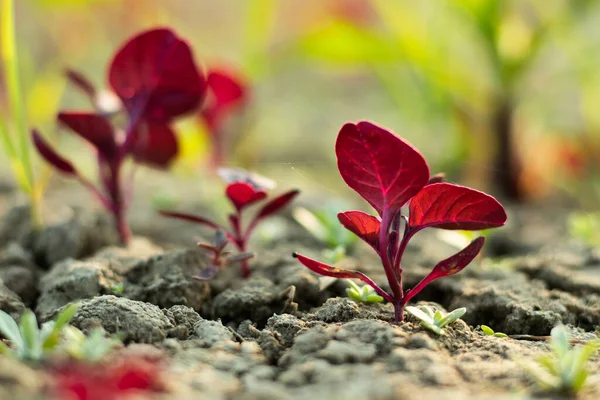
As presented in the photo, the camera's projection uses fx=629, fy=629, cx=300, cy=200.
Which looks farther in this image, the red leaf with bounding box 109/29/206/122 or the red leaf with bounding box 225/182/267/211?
the red leaf with bounding box 109/29/206/122

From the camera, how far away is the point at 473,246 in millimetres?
1088

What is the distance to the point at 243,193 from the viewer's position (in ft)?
4.29

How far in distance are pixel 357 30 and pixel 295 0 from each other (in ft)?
10.3

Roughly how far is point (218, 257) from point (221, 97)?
1224 millimetres

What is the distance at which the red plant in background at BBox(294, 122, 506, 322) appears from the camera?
1012 mm

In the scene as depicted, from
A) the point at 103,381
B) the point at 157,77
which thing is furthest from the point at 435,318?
the point at 157,77

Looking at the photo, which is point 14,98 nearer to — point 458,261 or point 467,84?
point 458,261

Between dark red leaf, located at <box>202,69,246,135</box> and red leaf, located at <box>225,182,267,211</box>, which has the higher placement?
dark red leaf, located at <box>202,69,246,135</box>

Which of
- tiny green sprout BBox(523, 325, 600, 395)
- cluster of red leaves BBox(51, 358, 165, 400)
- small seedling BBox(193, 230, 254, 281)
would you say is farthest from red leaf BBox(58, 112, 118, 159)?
tiny green sprout BBox(523, 325, 600, 395)

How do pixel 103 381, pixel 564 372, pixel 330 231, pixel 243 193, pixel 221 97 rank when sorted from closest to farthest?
pixel 103 381 < pixel 564 372 < pixel 243 193 < pixel 330 231 < pixel 221 97

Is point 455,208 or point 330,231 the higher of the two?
point 455,208

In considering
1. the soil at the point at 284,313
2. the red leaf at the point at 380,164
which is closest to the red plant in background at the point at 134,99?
the soil at the point at 284,313

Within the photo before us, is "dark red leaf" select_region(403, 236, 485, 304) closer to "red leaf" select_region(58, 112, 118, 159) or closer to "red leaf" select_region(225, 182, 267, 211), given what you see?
"red leaf" select_region(225, 182, 267, 211)

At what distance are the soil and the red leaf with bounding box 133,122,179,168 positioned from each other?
206mm
